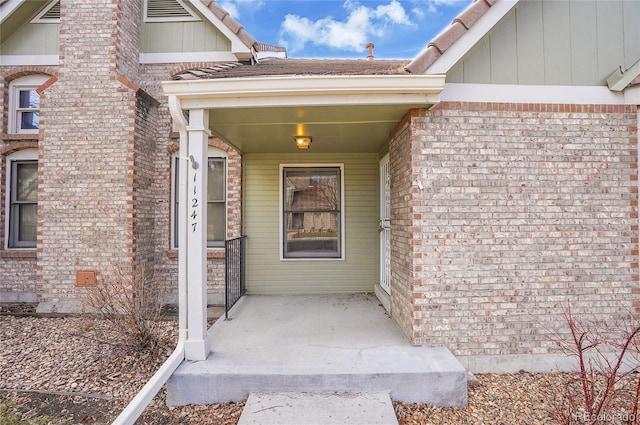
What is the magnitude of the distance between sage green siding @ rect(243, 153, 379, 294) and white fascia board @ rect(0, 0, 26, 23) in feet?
16.1

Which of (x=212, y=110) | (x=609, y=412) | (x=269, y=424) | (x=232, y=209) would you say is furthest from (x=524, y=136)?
(x=232, y=209)

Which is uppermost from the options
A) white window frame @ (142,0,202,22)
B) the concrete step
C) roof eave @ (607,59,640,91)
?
white window frame @ (142,0,202,22)

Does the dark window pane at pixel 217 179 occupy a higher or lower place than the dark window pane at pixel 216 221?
higher

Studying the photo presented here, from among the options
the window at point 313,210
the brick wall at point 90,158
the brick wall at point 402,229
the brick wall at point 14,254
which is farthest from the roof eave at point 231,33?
the brick wall at point 402,229

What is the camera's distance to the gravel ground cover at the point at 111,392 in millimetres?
2672

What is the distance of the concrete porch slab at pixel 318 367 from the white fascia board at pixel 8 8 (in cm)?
675

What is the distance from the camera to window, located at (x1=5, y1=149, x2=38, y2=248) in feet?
20.1

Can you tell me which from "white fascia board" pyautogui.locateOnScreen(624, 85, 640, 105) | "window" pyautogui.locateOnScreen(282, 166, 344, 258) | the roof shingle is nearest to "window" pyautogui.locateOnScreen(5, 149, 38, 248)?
"window" pyautogui.locateOnScreen(282, 166, 344, 258)

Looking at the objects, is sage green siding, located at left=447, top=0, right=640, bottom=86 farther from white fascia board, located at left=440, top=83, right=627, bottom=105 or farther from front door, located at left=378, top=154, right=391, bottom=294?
front door, located at left=378, top=154, right=391, bottom=294

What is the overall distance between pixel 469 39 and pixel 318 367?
338cm

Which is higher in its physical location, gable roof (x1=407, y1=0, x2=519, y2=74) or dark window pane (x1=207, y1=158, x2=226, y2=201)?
gable roof (x1=407, y1=0, x2=519, y2=74)

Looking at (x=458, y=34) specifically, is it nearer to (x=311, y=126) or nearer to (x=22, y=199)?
(x=311, y=126)

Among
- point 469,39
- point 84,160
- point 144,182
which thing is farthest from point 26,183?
point 469,39

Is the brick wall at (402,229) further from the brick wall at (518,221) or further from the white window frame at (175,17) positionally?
the white window frame at (175,17)
